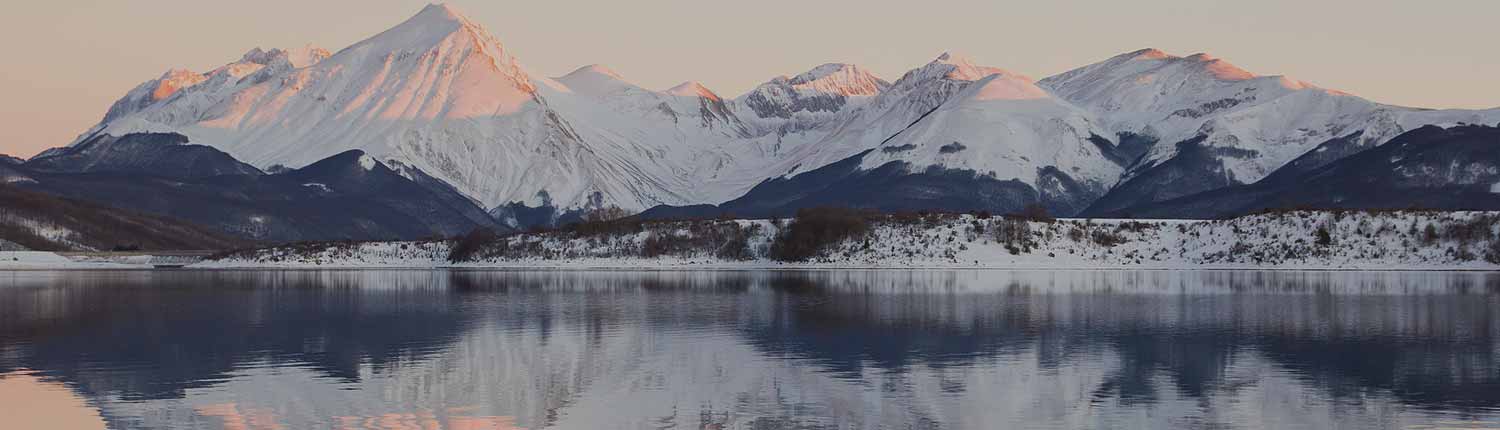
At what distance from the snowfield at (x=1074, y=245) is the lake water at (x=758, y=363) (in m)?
72.2

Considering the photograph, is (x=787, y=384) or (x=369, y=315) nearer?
(x=787, y=384)

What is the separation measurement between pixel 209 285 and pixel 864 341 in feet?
250

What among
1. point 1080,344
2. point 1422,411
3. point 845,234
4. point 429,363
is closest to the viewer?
point 1422,411

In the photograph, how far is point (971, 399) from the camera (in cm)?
3728

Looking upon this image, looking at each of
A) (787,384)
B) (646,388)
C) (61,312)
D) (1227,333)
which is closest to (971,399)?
(787,384)

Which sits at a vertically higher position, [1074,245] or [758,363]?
[1074,245]

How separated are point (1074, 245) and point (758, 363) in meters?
127

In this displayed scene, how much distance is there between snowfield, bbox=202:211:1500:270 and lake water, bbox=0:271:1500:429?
7222 cm

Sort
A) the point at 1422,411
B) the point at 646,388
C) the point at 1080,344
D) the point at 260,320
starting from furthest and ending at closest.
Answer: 1. the point at 260,320
2. the point at 1080,344
3. the point at 646,388
4. the point at 1422,411

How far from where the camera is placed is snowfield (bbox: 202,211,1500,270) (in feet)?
504

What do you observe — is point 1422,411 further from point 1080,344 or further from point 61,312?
point 61,312

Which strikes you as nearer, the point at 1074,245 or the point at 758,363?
the point at 758,363

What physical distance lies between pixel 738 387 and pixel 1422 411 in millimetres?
16330

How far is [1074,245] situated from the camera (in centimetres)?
16850
